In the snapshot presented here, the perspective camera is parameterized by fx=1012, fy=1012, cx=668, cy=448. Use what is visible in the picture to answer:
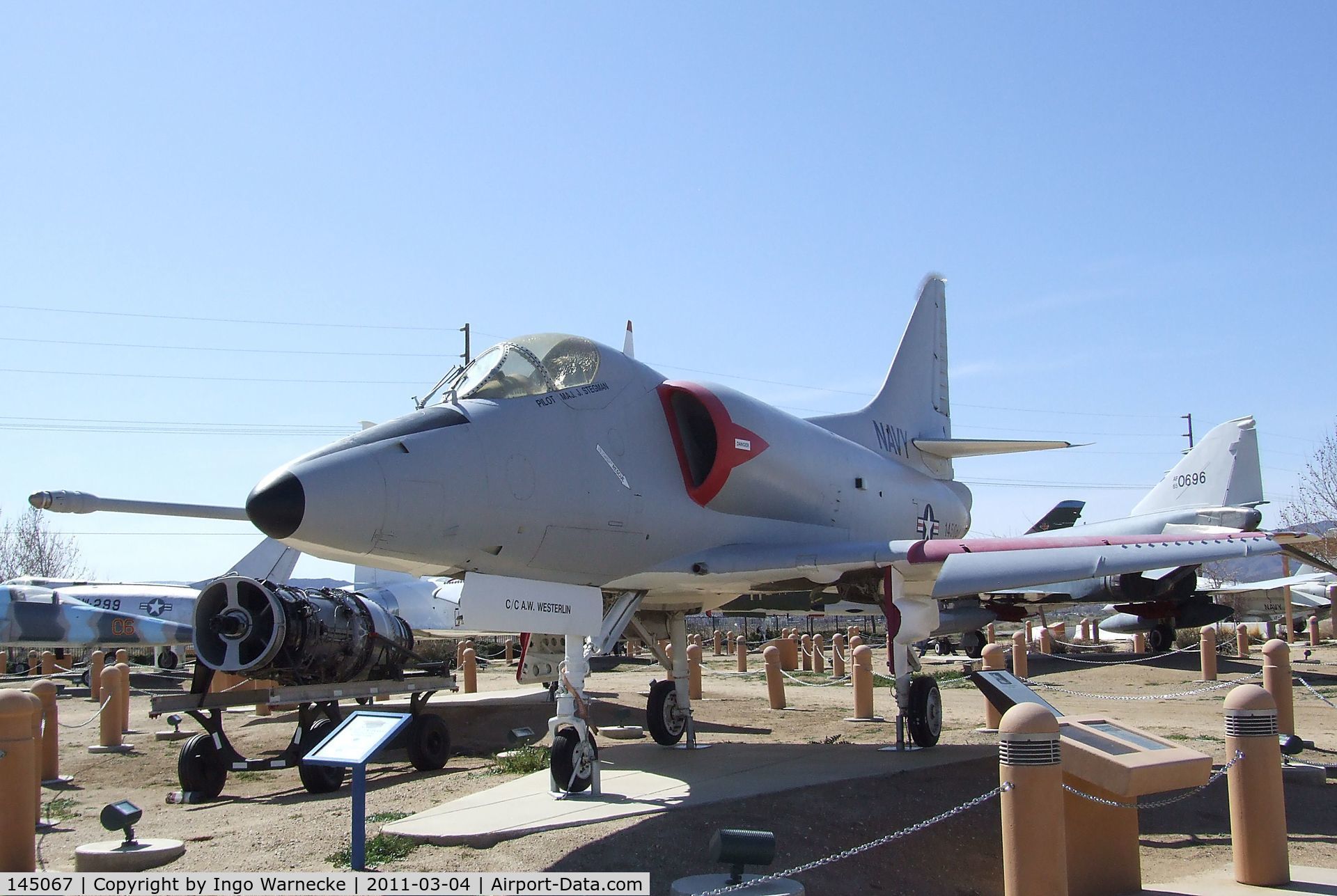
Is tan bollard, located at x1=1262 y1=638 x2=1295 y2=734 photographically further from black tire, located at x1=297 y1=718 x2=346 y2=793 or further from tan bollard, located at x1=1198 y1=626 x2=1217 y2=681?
tan bollard, located at x1=1198 y1=626 x2=1217 y2=681

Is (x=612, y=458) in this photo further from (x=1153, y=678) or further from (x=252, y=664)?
(x=1153, y=678)

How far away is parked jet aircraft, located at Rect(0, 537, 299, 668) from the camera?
29.7 meters

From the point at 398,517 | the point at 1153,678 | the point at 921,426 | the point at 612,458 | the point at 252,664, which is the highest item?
the point at 921,426

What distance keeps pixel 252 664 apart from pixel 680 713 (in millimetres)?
4932

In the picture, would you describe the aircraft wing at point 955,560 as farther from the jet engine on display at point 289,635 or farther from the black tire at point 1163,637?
the black tire at point 1163,637

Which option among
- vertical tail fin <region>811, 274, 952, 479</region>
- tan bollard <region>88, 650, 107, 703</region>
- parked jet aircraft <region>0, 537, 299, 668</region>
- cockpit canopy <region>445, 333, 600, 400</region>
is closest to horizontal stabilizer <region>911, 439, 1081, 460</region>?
vertical tail fin <region>811, 274, 952, 479</region>

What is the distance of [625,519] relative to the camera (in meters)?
8.71

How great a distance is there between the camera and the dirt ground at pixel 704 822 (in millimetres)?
6426

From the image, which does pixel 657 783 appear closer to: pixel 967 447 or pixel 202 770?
pixel 202 770

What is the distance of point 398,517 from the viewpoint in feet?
22.5

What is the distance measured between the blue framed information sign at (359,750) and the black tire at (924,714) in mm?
6772

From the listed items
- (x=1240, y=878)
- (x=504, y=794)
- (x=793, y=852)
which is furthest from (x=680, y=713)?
(x=1240, y=878)

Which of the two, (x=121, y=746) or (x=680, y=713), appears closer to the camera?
(x=680, y=713)

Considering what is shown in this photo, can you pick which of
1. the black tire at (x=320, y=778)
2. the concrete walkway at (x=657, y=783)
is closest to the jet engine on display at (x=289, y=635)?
the black tire at (x=320, y=778)
